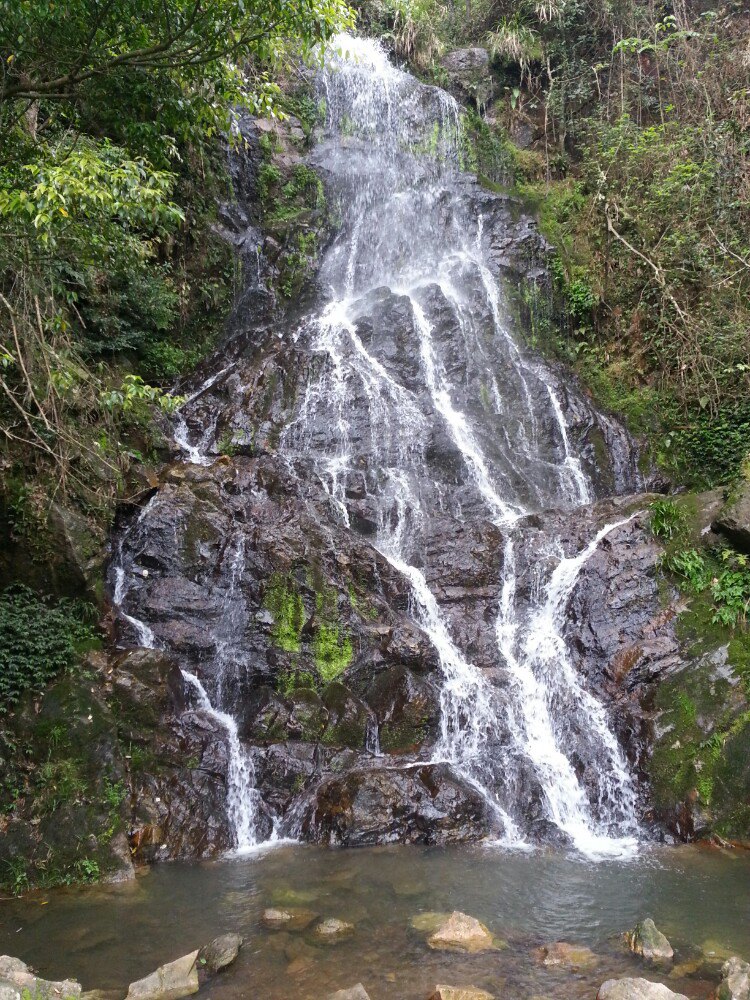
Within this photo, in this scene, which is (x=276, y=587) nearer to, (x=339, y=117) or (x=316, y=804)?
(x=316, y=804)

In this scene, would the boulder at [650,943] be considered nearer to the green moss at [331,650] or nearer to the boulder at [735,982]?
the boulder at [735,982]

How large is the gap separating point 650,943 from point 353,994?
2.36m

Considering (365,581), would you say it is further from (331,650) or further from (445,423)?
(445,423)

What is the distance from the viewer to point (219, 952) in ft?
18.1

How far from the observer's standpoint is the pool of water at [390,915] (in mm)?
5262

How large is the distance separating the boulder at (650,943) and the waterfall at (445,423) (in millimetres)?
2159

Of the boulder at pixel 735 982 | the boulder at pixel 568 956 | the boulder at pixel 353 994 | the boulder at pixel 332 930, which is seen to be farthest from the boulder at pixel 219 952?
the boulder at pixel 735 982

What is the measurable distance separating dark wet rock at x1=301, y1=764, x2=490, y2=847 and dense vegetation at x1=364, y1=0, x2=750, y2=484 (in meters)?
7.48

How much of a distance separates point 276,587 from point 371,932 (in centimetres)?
507

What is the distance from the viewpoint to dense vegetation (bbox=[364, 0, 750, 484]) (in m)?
13.5

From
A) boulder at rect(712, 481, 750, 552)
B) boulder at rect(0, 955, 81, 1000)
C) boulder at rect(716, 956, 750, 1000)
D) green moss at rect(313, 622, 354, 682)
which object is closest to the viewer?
boulder at rect(0, 955, 81, 1000)

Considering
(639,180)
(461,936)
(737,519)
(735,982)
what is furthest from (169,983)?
(639,180)

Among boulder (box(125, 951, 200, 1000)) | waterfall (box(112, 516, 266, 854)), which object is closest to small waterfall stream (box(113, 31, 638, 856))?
waterfall (box(112, 516, 266, 854))

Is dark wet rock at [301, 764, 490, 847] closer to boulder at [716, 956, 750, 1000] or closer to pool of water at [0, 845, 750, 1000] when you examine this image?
pool of water at [0, 845, 750, 1000]
